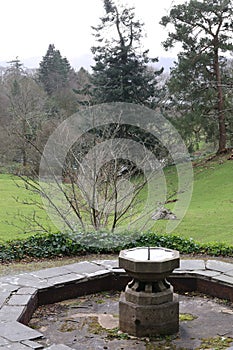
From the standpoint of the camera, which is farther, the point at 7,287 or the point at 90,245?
the point at 90,245

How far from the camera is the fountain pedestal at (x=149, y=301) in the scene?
11.5 feet

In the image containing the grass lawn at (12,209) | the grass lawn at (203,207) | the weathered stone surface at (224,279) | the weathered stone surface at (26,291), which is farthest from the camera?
the grass lawn at (12,209)

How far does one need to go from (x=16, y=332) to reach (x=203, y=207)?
36.0ft

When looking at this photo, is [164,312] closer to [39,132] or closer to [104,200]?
[104,200]

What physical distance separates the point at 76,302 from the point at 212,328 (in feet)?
4.45

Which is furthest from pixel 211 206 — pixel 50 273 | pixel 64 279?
pixel 64 279

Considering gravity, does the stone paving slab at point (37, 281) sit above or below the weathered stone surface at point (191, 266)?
below

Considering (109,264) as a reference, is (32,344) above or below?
below

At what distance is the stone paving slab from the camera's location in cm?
319

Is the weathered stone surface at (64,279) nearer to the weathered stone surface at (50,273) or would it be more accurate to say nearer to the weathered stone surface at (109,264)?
the weathered stone surface at (50,273)

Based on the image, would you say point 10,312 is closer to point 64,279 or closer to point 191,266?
point 64,279

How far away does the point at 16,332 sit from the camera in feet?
10.7

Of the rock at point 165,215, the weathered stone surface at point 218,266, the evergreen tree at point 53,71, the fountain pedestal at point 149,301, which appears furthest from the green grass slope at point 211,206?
the evergreen tree at point 53,71

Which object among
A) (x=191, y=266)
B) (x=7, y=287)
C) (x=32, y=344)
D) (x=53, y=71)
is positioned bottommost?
(x=32, y=344)
